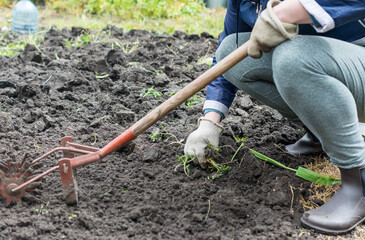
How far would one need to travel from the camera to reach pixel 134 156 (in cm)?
273

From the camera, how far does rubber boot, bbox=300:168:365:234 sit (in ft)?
Result: 6.68

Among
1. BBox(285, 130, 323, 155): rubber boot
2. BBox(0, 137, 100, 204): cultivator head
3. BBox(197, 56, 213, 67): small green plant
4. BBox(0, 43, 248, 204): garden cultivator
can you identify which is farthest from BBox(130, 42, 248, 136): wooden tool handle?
BBox(197, 56, 213, 67): small green plant

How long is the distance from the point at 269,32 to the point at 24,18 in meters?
4.42

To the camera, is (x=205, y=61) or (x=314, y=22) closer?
(x=314, y=22)

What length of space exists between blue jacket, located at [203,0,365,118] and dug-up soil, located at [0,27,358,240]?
30 centimetres

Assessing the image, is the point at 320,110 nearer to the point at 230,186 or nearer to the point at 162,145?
the point at 230,186

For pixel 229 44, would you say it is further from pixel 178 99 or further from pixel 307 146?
pixel 307 146

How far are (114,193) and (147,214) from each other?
0.27m

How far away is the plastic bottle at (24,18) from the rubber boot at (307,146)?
397 centimetres

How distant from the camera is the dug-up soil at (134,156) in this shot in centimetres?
208

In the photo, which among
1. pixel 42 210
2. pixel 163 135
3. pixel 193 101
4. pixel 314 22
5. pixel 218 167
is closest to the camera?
pixel 314 22

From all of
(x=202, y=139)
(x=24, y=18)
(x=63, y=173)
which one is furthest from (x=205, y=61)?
(x=24, y=18)

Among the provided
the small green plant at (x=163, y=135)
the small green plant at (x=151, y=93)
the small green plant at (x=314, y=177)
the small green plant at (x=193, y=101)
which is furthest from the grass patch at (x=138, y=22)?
the small green plant at (x=314, y=177)

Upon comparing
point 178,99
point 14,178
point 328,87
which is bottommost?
point 14,178
